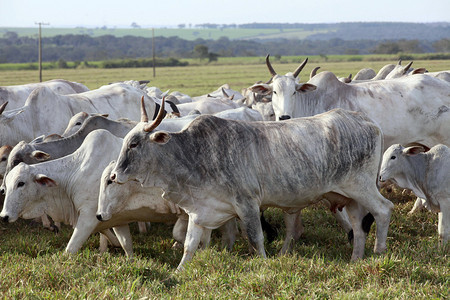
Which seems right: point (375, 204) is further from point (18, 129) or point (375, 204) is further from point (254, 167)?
point (18, 129)

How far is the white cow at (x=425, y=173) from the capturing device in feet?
20.5

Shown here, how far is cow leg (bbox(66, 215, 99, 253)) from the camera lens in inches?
224

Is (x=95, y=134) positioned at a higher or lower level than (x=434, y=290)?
higher

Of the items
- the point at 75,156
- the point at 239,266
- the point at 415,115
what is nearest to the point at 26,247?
the point at 75,156

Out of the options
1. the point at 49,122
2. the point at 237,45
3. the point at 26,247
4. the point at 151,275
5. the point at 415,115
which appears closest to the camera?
the point at 151,275

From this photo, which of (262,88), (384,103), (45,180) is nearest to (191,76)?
(262,88)

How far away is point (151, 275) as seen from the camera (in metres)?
5.01

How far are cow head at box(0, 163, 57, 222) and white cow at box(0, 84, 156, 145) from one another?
271 centimetres

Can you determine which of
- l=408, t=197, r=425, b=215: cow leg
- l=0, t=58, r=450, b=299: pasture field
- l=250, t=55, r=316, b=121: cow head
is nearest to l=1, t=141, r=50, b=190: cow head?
l=0, t=58, r=450, b=299: pasture field

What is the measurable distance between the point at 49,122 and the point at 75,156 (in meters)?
2.99

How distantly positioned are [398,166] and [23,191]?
3.74m

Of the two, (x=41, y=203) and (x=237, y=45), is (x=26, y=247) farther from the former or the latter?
(x=237, y=45)

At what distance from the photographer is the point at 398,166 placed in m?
6.54

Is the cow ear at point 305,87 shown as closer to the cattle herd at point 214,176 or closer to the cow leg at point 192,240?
the cattle herd at point 214,176
